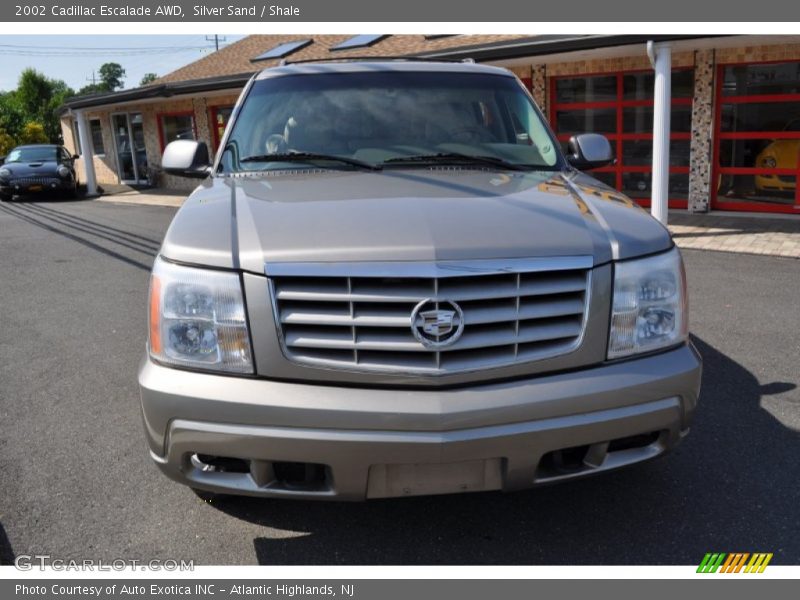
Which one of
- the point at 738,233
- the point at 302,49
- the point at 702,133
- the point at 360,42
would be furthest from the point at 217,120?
the point at 738,233

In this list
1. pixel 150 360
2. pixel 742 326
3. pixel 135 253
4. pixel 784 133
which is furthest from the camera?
pixel 784 133

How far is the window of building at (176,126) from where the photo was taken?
20781 mm

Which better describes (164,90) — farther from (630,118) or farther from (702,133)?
(702,133)

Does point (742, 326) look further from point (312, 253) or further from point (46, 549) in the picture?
point (46, 549)

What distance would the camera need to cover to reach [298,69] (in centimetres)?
401

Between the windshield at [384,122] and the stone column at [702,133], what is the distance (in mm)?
9234

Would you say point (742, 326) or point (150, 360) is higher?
point (150, 360)

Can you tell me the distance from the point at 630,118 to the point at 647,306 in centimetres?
1142

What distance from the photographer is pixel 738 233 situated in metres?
10.0

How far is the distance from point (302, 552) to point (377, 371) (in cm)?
93

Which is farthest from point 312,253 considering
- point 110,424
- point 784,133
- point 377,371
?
point 784,133

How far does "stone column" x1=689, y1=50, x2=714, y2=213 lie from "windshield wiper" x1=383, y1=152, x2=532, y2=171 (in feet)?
32.2

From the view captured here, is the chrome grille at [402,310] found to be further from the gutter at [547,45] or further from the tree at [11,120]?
the tree at [11,120]

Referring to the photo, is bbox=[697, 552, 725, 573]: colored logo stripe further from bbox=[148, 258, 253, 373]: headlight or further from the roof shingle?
the roof shingle
